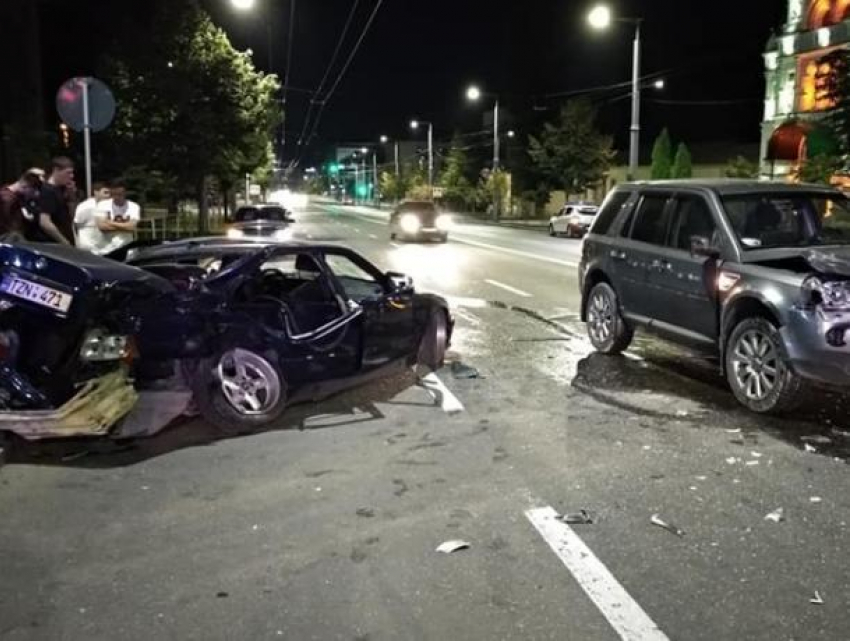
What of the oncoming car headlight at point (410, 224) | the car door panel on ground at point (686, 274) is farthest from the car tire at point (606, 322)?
the oncoming car headlight at point (410, 224)

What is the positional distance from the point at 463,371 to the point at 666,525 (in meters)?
4.21

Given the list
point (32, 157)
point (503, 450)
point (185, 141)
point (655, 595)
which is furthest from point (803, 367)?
point (185, 141)

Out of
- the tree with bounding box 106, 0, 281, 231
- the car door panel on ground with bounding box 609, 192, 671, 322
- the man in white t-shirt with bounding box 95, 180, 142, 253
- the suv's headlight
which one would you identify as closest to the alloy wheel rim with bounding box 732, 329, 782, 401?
the car door panel on ground with bounding box 609, 192, 671, 322

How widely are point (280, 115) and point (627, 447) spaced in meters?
32.9

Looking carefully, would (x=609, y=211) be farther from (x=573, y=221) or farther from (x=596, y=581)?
(x=573, y=221)

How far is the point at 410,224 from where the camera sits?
32.4 m

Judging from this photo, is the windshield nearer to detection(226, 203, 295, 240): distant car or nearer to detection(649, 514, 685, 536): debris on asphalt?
detection(649, 514, 685, 536): debris on asphalt

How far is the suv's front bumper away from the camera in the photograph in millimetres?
6590

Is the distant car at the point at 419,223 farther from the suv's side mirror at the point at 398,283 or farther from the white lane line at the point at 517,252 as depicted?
the suv's side mirror at the point at 398,283

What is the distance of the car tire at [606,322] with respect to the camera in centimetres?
966

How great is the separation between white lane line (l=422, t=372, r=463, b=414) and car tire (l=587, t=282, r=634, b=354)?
2062 mm

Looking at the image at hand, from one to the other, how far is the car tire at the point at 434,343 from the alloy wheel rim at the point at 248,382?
221cm

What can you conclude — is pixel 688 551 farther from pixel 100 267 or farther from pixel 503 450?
pixel 100 267

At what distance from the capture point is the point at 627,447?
6.41 m
